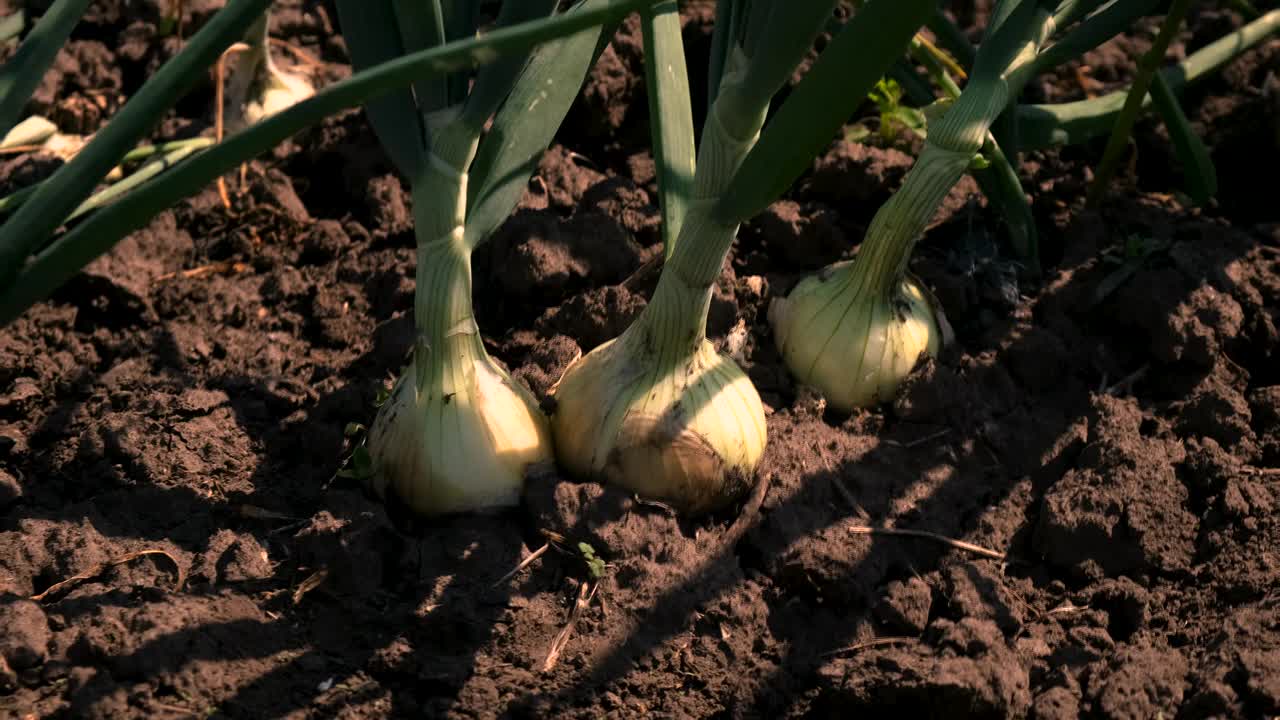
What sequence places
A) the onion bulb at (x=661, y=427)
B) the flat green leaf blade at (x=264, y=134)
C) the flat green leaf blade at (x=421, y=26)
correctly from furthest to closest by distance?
the onion bulb at (x=661, y=427) < the flat green leaf blade at (x=421, y=26) < the flat green leaf blade at (x=264, y=134)

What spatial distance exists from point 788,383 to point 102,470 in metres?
0.86

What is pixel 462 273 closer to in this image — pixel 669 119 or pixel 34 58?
pixel 669 119

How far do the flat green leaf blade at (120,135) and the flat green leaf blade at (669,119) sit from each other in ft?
1.84

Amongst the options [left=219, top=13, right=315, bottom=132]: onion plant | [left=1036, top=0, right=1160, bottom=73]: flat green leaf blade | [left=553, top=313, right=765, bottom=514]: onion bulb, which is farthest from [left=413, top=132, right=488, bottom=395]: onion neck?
[left=219, top=13, right=315, bottom=132]: onion plant

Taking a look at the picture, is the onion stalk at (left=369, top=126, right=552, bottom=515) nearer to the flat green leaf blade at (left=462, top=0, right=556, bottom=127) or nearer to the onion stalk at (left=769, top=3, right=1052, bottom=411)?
the flat green leaf blade at (left=462, top=0, right=556, bottom=127)

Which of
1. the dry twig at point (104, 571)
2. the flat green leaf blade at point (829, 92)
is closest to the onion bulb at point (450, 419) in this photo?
the dry twig at point (104, 571)

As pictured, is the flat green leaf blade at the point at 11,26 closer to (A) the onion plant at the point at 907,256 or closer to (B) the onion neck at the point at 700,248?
(B) the onion neck at the point at 700,248

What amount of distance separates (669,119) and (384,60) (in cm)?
36

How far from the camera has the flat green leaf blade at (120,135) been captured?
3.25 ft

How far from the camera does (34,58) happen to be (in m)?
1.23

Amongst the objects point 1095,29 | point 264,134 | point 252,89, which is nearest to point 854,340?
point 1095,29

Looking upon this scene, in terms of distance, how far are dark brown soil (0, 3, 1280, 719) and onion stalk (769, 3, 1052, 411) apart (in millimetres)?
44

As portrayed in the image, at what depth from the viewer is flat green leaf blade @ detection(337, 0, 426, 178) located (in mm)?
1224

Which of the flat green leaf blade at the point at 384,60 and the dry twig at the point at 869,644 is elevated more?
the flat green leaf blade at the point at 384,60
